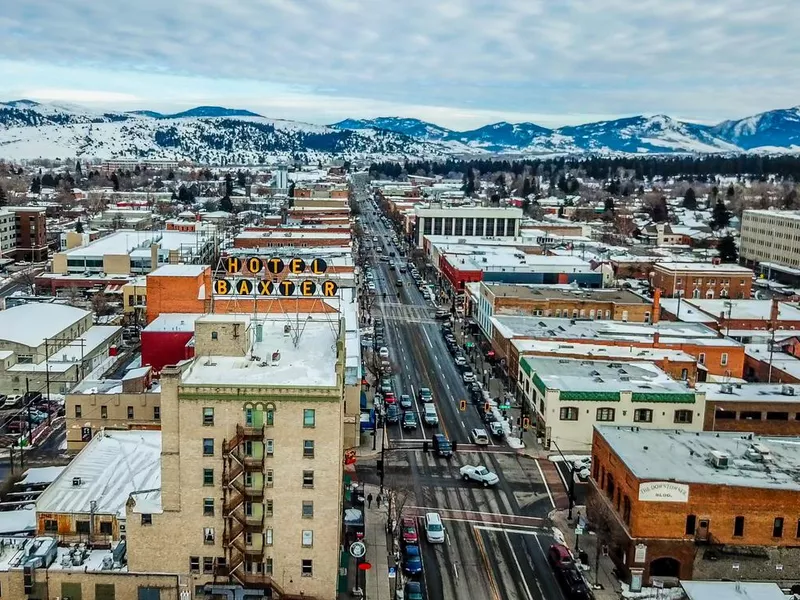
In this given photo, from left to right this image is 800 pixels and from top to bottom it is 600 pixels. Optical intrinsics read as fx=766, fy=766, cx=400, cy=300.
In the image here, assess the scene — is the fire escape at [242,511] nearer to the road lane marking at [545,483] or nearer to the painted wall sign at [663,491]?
the painted wall sign at [663,491]

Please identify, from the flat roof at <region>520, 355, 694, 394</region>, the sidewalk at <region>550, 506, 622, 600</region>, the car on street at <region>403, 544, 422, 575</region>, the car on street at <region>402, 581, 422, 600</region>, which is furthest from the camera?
the flat roof at <region>520, 355, 694, 394</region>

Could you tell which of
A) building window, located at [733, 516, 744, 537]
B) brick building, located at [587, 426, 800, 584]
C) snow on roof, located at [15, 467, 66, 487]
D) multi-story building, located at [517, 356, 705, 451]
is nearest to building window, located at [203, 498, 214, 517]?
snow on roof, located at [15, 467, 66, 487]

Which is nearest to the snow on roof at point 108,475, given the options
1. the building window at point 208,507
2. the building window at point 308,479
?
the building window at point 208,507

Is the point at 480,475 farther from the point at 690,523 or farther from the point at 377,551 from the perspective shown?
the point at 690,523

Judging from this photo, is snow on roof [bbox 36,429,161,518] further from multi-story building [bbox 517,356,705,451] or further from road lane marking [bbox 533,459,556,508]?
multi-story building [bbox 517,356,705,451]

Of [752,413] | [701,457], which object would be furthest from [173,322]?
[752,413]

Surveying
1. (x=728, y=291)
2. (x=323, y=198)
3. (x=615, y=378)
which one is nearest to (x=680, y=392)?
(x=615, y=378)
